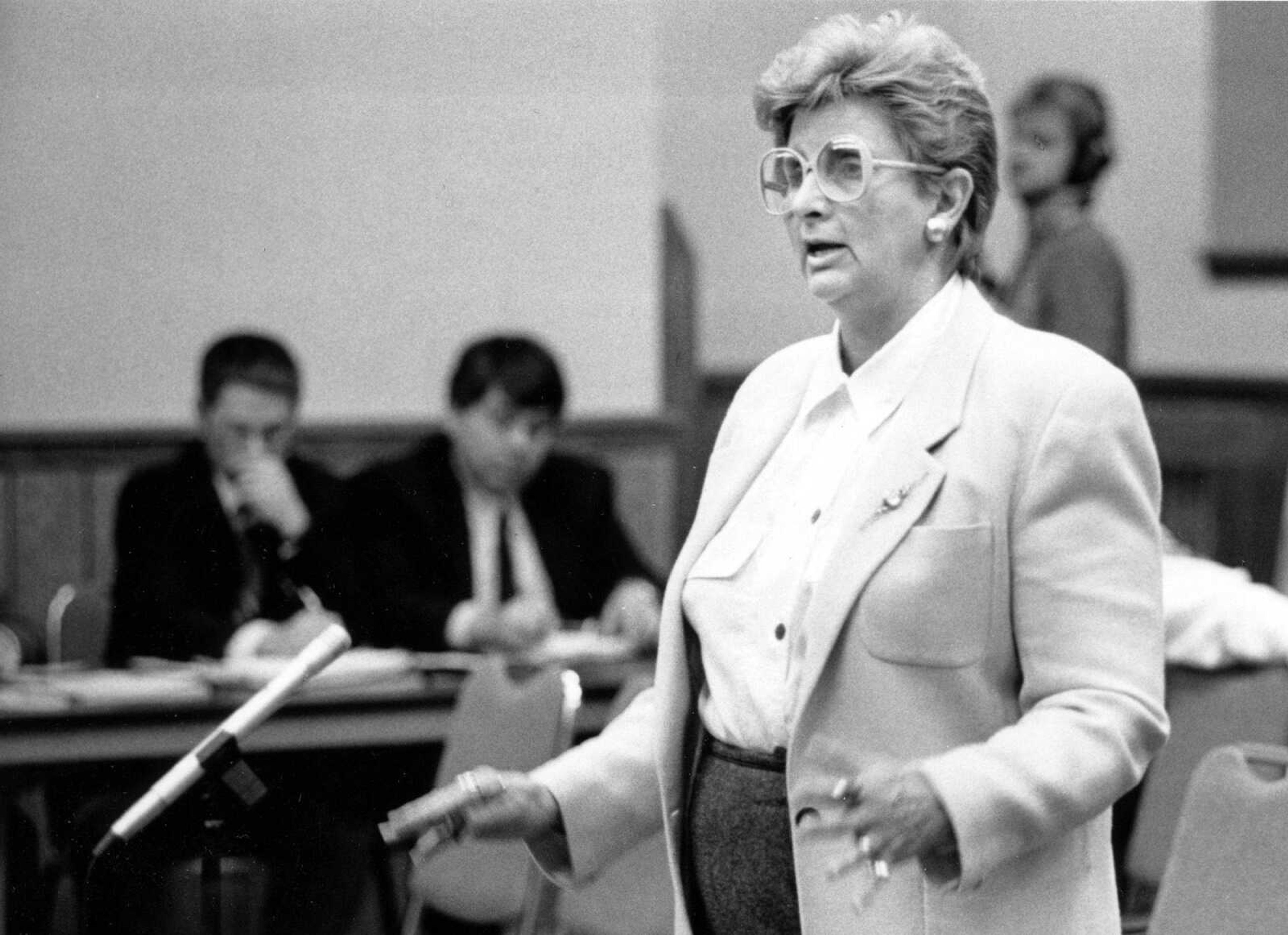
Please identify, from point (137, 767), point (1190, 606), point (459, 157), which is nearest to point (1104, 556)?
point (1190, 606)

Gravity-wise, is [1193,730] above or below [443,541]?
below

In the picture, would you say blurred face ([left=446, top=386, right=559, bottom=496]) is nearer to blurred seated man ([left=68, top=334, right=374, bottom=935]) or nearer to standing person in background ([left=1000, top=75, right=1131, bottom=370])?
blurred seated man ([left=68, top=334, right=374, bottom=935])

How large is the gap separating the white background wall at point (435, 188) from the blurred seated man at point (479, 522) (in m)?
1.45

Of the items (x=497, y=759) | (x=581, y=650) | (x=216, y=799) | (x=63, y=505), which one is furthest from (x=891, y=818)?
(x=63, y=505)

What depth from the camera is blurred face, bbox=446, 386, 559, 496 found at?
488cm

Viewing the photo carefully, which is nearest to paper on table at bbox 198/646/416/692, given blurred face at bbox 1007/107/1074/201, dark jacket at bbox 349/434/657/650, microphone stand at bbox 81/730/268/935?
dark jacket at bbox 349/434/657/650

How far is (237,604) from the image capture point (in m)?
4.59

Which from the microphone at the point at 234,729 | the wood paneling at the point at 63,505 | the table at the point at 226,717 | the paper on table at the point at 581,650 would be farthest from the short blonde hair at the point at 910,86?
the wood paneling at the point at 63,505

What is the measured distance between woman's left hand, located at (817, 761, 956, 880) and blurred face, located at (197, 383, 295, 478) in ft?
10.8

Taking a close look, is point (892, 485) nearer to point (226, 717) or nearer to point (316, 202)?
point (226, 717)

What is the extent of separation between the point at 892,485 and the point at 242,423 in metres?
3.18

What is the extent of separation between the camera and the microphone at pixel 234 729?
2451 mm

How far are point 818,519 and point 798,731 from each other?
0.21 meters

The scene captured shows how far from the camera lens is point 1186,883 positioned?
90.4 inches
